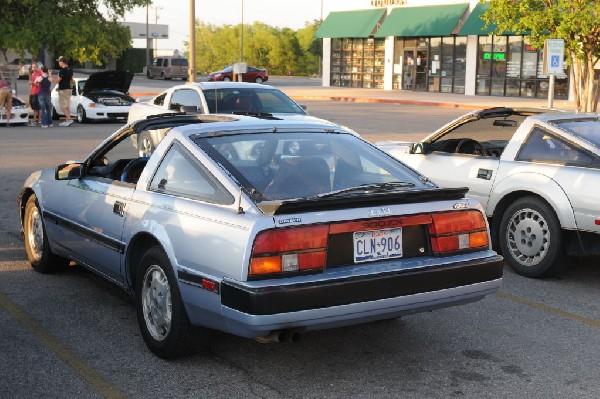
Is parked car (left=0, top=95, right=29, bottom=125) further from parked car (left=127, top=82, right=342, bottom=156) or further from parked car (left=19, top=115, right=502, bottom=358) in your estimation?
parked car (left=19, top=115, right=502, bottom=358)

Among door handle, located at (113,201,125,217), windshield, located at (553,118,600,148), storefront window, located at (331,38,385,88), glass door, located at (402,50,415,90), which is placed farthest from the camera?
storefront window, located at (331,38,385,88)

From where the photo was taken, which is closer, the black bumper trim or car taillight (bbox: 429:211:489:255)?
the black bumper trim

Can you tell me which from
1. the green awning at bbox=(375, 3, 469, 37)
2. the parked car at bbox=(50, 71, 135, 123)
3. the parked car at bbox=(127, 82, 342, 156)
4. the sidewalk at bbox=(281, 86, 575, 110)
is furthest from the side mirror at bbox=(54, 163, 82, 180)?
the green awning at bbox=(375, 3, 469, 37)

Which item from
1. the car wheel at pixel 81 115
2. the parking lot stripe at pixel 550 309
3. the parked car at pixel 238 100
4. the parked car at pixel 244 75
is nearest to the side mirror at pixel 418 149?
the parking lot stripe at pixel 550 309

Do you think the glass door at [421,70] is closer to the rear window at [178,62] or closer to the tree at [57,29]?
the tree at [57,29]

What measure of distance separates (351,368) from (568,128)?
367cm

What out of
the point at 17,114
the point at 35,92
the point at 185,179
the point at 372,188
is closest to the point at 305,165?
the point at 372,188

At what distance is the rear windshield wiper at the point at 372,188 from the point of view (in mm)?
4762

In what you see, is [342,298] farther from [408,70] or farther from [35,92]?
[408,70]

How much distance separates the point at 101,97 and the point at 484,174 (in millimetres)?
19058

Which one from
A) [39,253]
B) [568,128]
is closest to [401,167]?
[568,128]

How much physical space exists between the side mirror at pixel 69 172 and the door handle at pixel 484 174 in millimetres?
3642

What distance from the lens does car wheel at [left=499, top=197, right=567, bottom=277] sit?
7039 mm

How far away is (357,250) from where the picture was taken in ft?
15.1
